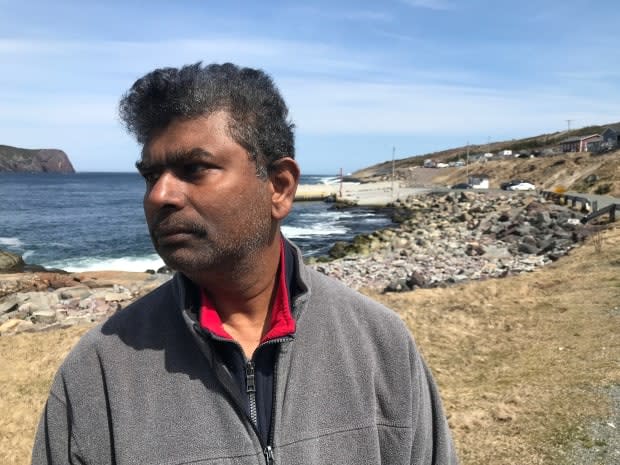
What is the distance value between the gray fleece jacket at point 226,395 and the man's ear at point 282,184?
0.29 m

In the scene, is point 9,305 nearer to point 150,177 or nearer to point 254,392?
point 150,177

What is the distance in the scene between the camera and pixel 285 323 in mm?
1898

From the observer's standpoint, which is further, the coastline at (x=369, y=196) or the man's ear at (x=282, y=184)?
the coastline at (x=369, y=196)

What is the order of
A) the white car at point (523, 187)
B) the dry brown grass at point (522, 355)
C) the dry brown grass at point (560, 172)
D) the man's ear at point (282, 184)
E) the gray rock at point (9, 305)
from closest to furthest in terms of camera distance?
1. the man's ear at point (282, 184)
2. the dry brown grass at point (522, 355)
3. the gray rock at point (9, 305)
4. the dry brown grass at point (560, 172)
5. the white car at point (523, 187)

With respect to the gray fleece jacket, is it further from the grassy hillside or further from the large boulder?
the grassy hillside

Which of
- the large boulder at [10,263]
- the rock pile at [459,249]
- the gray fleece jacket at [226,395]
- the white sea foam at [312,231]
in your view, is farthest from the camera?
the white sea foam at [312,231]

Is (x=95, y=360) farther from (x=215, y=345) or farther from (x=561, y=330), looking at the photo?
(x=561, y=330)

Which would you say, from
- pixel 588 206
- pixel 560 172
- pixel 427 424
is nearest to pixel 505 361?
pixel 427 424

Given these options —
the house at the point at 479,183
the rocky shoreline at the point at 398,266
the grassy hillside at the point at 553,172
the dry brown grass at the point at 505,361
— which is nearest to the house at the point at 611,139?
the grassy hillside at the point at 553,172

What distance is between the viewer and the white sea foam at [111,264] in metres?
27.3

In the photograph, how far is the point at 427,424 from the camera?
1.97 metres

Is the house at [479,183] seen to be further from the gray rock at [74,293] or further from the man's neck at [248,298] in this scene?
the man's neck at [248,298]

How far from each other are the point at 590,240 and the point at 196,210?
20469mm

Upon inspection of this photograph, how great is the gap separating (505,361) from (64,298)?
44.6 ft
